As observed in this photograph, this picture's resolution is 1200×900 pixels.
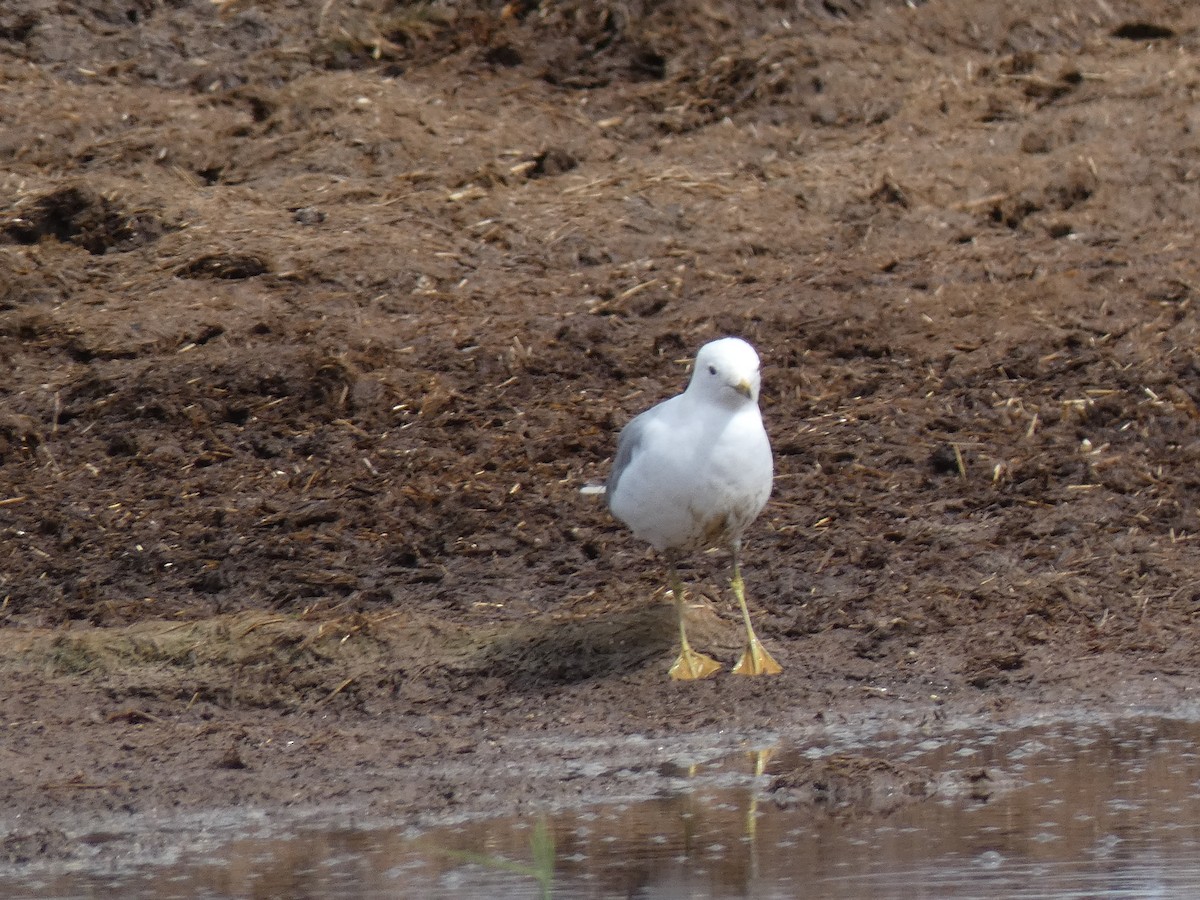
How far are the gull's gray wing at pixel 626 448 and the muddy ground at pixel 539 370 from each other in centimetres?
50

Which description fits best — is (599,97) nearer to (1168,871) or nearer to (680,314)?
(680,314)

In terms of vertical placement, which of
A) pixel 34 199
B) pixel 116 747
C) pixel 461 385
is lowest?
pixel 116 747

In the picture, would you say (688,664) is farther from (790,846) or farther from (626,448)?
(790,846)

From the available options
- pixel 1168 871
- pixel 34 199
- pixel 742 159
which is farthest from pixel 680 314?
pixel 1168 871

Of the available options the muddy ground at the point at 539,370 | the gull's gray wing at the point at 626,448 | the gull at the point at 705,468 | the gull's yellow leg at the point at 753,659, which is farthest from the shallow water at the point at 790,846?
the gull's gray wing at the point at 626,448

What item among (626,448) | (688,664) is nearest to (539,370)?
(626,448)

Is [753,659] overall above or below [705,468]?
below

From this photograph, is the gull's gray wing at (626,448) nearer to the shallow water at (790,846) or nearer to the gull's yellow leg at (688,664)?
the gull's yellow leg at (688,664)

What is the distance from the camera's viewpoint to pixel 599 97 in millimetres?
11758

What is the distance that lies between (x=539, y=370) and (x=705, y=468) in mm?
2645

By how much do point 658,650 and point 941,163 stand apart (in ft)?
15.6

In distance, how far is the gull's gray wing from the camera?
6.49 meters

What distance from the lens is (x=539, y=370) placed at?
344 inches

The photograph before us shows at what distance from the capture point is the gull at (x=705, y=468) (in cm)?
623
